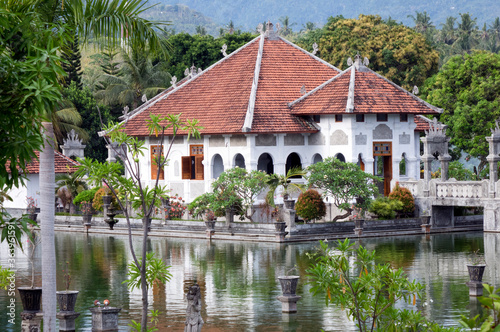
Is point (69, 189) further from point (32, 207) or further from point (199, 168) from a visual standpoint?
point (199, 168)

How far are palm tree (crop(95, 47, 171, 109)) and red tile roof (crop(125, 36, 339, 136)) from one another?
14.7m

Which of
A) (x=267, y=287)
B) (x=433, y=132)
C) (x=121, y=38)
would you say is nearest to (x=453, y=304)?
(x=267, y=287)

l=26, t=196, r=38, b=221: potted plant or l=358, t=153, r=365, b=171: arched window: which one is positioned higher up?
l=358, t=153, r=365, b=171: arched window

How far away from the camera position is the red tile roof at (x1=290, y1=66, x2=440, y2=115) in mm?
40656

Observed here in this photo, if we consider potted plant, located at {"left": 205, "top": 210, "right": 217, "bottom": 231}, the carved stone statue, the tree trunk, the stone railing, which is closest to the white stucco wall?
the stone railing

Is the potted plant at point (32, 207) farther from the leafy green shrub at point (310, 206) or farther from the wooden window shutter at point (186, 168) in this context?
the leafy green shrub at point (310, 206)

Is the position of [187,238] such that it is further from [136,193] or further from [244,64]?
[136,193]

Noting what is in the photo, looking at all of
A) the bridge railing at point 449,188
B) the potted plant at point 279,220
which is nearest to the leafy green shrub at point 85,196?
the potted plant at point 279,220

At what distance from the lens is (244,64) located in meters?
45.5

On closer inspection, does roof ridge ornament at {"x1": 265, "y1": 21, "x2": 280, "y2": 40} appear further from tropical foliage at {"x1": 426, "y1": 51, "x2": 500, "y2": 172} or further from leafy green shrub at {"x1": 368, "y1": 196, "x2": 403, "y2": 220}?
leafy green shrub at {"x1": 368, "y1": 196, "x2": 403, "y2": 220}

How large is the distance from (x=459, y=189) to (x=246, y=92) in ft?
36.4

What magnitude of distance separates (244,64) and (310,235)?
12.7m

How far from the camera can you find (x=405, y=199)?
39.1m

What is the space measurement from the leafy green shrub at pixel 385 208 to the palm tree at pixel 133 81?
27245 mm
